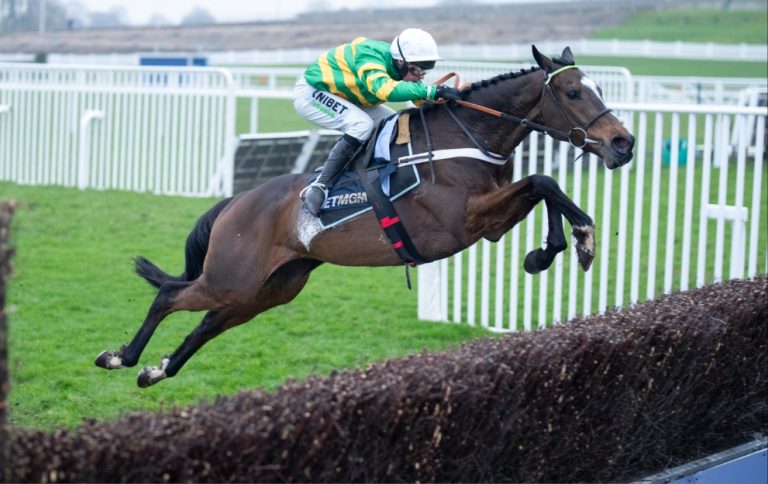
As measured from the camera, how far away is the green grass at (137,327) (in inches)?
243

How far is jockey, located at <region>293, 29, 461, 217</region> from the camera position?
18.2ft

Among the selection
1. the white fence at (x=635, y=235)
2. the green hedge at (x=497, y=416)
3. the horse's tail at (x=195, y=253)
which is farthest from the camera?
the white fence at (x=635, y=235)

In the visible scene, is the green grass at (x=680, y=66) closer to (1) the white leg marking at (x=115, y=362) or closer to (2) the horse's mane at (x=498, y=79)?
(2) the horse's mane at (x=498, y=79)

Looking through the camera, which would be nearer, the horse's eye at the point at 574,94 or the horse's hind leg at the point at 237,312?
the horse's eye at the point at 574,94

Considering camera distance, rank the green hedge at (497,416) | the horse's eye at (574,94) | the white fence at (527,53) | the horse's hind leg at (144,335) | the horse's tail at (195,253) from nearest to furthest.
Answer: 1. the green hedge at (497,416)
2. the horse's eye at (574,94)
3. the horse's hind leg at (144,335)
4. the horse's tail at (195,253)
5. the white fence at (527,53)

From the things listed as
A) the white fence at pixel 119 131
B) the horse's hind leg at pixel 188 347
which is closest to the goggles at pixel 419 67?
the horse's hind leg at pixel 188 347

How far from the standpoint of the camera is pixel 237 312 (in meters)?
6.12

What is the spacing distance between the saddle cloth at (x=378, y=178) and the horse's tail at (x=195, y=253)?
79 centimetres

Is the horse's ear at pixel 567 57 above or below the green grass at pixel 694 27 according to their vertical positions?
below

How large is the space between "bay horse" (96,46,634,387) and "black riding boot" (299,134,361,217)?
0.43ft

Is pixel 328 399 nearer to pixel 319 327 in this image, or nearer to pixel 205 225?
pixel 205 225

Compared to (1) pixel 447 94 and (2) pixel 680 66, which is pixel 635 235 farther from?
(2) pixel 680 66

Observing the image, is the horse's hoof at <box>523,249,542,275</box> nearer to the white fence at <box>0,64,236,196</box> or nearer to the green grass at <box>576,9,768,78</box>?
the white fence at <box>0,64,236,196</box>

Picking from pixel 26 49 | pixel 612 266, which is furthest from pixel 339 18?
pixel 612 266
